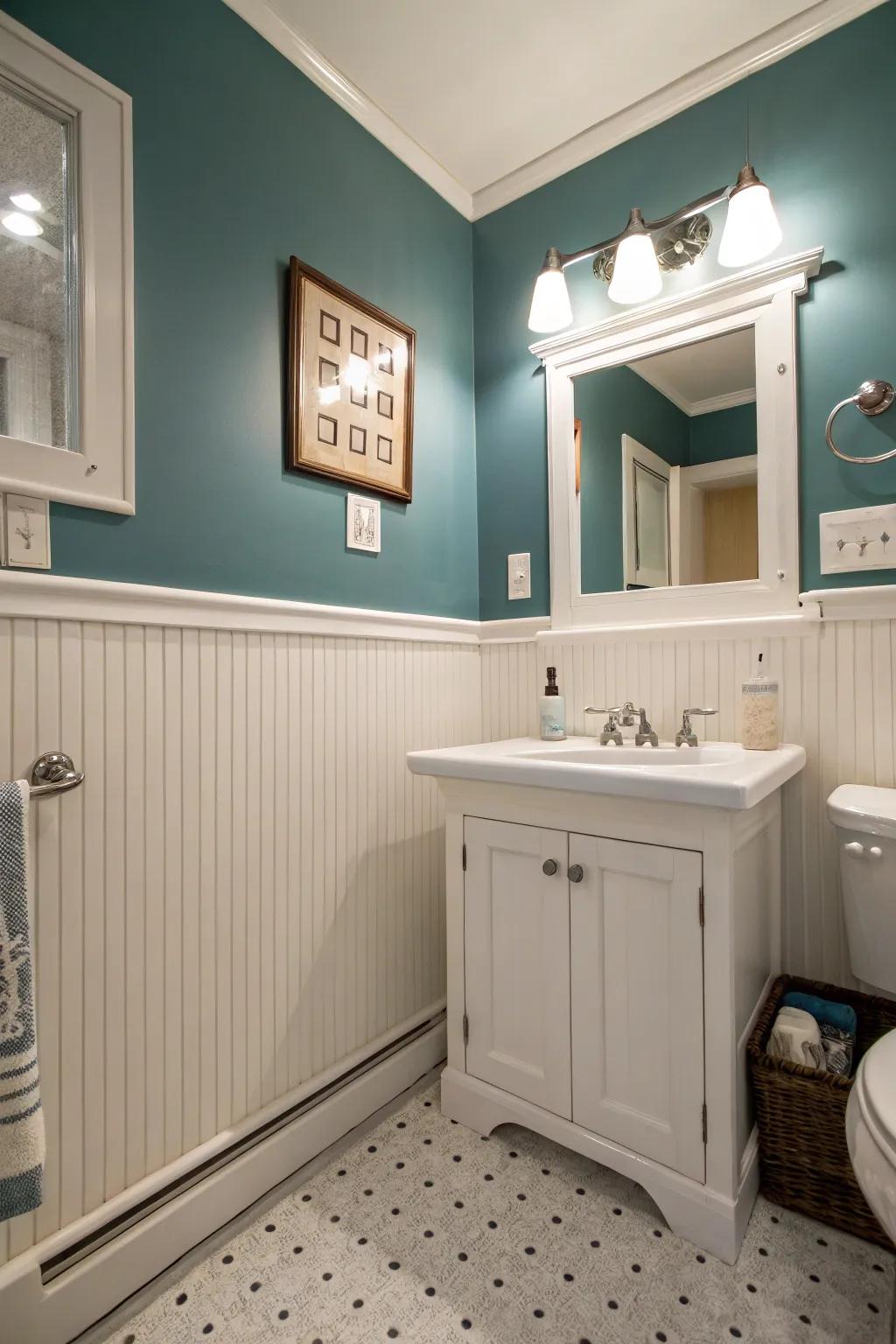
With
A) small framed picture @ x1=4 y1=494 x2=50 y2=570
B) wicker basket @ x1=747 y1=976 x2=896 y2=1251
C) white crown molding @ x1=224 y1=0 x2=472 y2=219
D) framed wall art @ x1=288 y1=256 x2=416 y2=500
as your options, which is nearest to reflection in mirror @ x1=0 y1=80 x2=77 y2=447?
small framed picture @ x1=4 y1=494 x2=50 y2=570

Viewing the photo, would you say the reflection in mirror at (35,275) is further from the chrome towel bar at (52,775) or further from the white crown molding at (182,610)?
the chrome towel bar at (52,775)

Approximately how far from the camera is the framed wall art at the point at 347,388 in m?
1.40

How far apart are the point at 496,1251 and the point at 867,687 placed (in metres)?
1.27

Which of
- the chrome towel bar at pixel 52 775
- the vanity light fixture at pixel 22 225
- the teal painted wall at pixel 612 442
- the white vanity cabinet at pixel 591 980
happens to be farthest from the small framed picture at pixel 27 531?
the teal painted wall at pixel 612 442

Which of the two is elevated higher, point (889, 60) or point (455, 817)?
point (889, 60)

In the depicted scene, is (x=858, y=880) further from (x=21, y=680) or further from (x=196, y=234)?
(x=196, y=234)

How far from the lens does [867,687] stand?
1.35 metres

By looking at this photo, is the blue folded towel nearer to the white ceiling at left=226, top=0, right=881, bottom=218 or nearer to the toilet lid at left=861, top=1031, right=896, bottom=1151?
the toilet lid at left=861, top=1031, right=896, bottom=1151

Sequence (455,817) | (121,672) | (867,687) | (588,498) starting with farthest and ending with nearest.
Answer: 1. (588,498)
2. (455,817)
3. (867,687)
4. (121,672)

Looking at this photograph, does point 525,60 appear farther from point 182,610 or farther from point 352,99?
point 182,610

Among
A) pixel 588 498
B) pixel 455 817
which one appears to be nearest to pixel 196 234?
pixel 588 498

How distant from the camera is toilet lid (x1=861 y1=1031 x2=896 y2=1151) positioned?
2.48 feet

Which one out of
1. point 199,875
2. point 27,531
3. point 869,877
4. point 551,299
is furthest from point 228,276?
point 869,877

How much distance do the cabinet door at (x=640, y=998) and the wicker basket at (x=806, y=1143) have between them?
0.50ft
